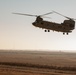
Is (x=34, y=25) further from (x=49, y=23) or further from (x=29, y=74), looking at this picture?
(x=29, y=74)

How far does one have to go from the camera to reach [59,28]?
143ft

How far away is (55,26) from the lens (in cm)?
4372

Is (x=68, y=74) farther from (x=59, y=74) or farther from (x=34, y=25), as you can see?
(x=34, y=25)

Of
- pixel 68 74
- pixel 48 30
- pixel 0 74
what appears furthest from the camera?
pixel 68 74

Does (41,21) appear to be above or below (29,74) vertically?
above

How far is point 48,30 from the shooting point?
42.3m

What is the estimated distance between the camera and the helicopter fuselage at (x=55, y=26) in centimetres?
4269

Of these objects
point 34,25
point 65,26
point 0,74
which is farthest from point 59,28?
point 0,74

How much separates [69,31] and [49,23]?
13.4 ft

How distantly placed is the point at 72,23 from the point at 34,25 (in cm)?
764

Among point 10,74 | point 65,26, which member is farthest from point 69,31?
point 10,74

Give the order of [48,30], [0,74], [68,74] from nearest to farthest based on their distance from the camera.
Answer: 1. [48,30]
2. [0,74]
3. [68,74]

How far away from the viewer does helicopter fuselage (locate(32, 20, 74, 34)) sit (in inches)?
1681

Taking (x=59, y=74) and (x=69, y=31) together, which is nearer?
(x=69, y=31)
